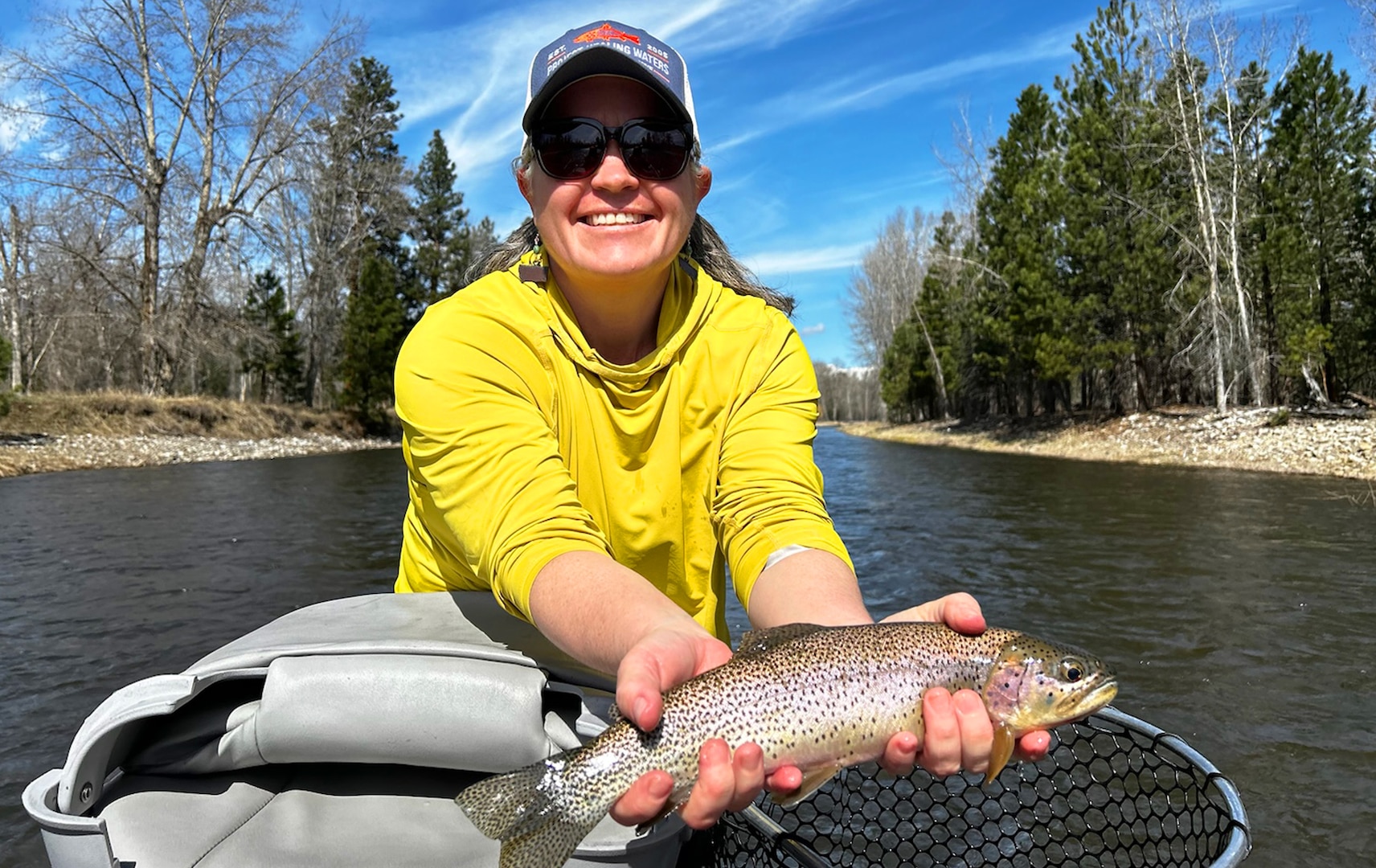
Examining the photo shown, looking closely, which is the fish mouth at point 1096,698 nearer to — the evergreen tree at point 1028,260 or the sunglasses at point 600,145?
the sunglasses at point 600,145

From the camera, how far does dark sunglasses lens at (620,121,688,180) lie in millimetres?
2408

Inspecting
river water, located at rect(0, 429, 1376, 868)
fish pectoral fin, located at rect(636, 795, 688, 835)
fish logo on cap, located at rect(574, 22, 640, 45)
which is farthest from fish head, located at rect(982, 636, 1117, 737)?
river water, located at rect(0, 429, 1376, 868)

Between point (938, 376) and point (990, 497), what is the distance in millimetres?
43802

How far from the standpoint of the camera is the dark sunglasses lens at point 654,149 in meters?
2.41

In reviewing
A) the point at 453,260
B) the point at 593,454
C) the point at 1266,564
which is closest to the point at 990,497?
the point at 1266,564

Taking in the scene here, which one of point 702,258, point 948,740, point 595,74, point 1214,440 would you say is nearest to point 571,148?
point 595,74

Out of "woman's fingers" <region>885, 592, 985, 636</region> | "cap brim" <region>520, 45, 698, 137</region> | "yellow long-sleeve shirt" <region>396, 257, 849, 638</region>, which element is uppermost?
"cap brim" <region>520, 45, 698, 137</region>

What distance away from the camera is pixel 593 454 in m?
2.50

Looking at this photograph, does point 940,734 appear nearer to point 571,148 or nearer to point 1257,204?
point 571,148

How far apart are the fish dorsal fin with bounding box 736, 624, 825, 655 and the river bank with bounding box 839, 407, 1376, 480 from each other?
2250 centimetres

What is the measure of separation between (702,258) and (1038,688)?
1.71 meters

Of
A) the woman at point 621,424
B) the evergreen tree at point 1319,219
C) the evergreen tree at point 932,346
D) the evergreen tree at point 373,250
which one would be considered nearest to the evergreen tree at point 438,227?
the evergreen tree at point 373,250

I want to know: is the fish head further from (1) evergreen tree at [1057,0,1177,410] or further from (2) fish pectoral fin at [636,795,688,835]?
(1) evergreen tree at [1057,0,1177,410]

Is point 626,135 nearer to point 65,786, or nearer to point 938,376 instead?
point 65,786
